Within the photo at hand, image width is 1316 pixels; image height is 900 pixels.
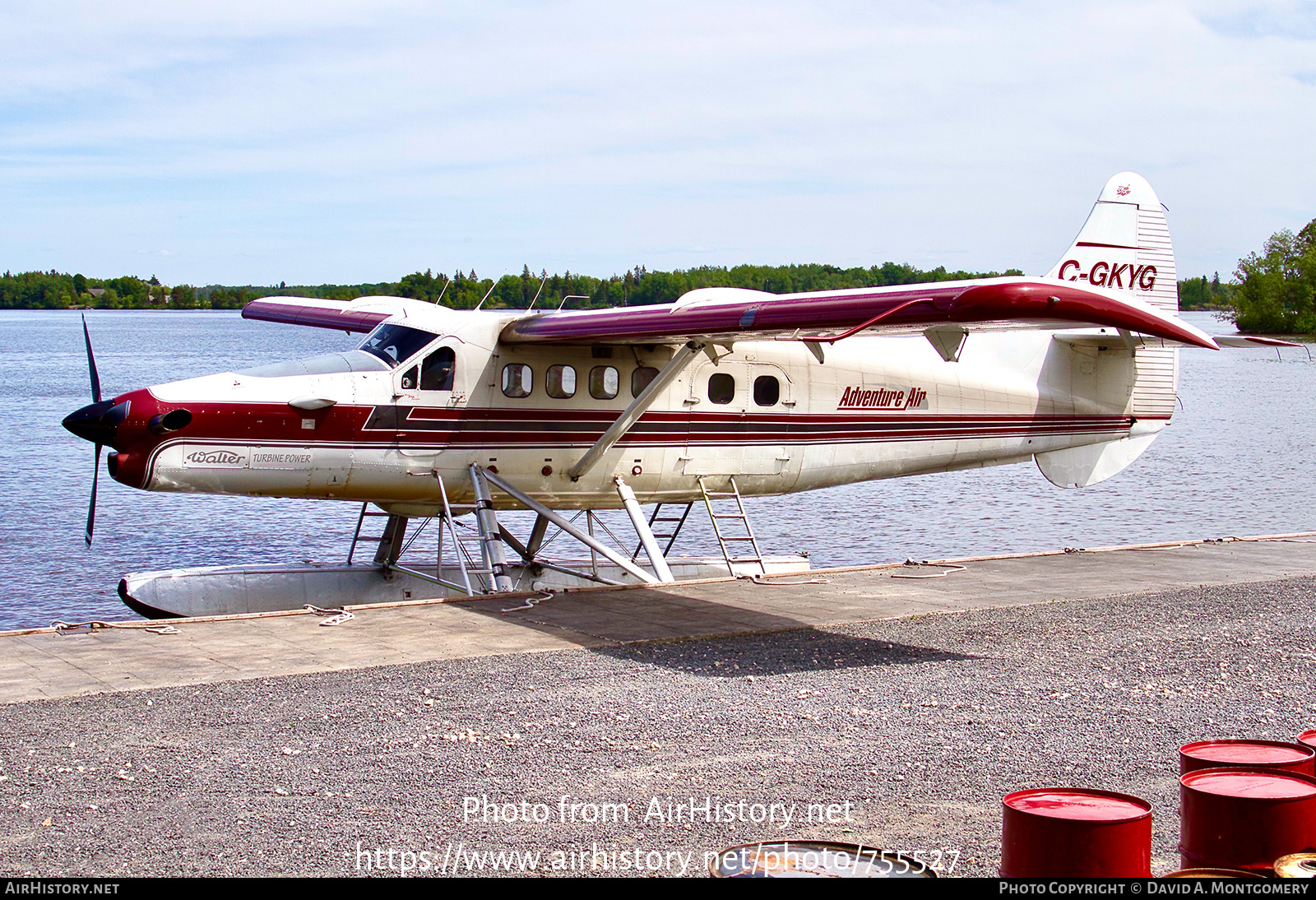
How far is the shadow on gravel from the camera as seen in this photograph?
7.84 m

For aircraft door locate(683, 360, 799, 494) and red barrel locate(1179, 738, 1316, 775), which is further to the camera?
aircraft door locate(683, 360, 799, 494)

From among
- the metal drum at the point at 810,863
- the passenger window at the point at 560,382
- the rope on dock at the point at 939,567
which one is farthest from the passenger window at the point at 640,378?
the metal drum at the point at 810,863

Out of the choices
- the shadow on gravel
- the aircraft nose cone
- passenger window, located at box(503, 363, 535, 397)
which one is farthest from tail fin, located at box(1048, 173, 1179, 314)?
the aircraft nose cone

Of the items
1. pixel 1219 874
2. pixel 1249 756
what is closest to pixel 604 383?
pixel 1249 756

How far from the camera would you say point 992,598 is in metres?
Result: 10.4

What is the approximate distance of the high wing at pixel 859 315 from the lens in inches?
295

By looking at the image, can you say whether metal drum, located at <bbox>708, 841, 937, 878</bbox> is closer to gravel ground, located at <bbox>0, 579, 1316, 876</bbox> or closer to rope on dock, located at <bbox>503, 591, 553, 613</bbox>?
gravel ground, located at <bbox>0, 579, 1316, 876</bbox>

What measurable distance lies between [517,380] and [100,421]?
3.44 metres

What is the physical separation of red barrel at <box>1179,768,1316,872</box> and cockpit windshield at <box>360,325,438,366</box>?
8.44 metres

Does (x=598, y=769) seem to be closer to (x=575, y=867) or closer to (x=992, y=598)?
(x=575, y=867)

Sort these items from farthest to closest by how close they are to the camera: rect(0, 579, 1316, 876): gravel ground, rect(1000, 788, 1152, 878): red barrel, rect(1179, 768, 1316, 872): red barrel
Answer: rect(0, 579, 1316, 876): gravel ground
rect(1179, 768, 1316, 872): red barrel
rect(1000, 788, 1152, 878): red barrel

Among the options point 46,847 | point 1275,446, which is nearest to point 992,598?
point 46,847

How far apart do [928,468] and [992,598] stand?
3000 millimetres
